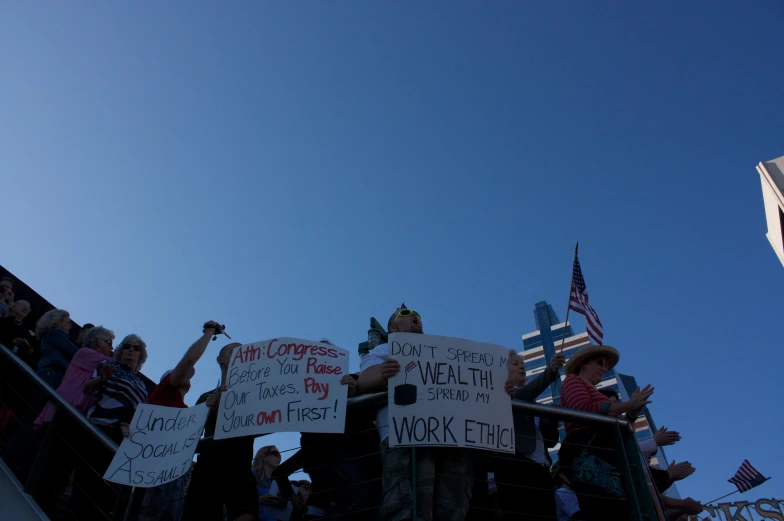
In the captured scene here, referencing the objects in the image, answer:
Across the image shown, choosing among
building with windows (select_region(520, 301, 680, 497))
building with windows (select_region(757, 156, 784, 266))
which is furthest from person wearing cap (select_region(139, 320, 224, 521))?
building with windows (select_region(520, 301, 680, 497))

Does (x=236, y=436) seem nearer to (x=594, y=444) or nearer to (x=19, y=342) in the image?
(x=594, y=444)

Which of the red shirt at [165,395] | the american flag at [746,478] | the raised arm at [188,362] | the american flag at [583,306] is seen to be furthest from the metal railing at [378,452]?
the american flag at [746,478]

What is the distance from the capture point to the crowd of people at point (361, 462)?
14.0 feet

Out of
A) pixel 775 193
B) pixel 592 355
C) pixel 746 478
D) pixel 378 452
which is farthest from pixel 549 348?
pixel 378 452

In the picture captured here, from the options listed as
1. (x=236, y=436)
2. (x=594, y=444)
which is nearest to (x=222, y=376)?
(x=236, y=436)

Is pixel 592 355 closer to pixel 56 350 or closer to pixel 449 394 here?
pixel 449 394

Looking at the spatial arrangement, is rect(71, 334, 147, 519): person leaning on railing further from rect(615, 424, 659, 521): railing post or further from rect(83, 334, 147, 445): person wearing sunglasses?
rect(615, 424, 659, 521): railing post

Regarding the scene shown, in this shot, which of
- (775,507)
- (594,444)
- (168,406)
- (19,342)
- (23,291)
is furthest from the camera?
(775,507)

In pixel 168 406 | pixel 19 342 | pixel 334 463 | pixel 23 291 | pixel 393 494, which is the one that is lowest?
pixel 393 494

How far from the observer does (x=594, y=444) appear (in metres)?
4.84

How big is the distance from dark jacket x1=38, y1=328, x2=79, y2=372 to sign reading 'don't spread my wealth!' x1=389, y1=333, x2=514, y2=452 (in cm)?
353

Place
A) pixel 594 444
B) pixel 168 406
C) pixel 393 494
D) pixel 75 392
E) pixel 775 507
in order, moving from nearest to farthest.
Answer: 1. pixel 393 494
2. pixel 594 444
3. pixel 168 406
4. pixel 75 392
5. pixel 775 507

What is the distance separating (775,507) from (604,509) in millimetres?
7755

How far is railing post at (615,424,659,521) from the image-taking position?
14.1 feet
